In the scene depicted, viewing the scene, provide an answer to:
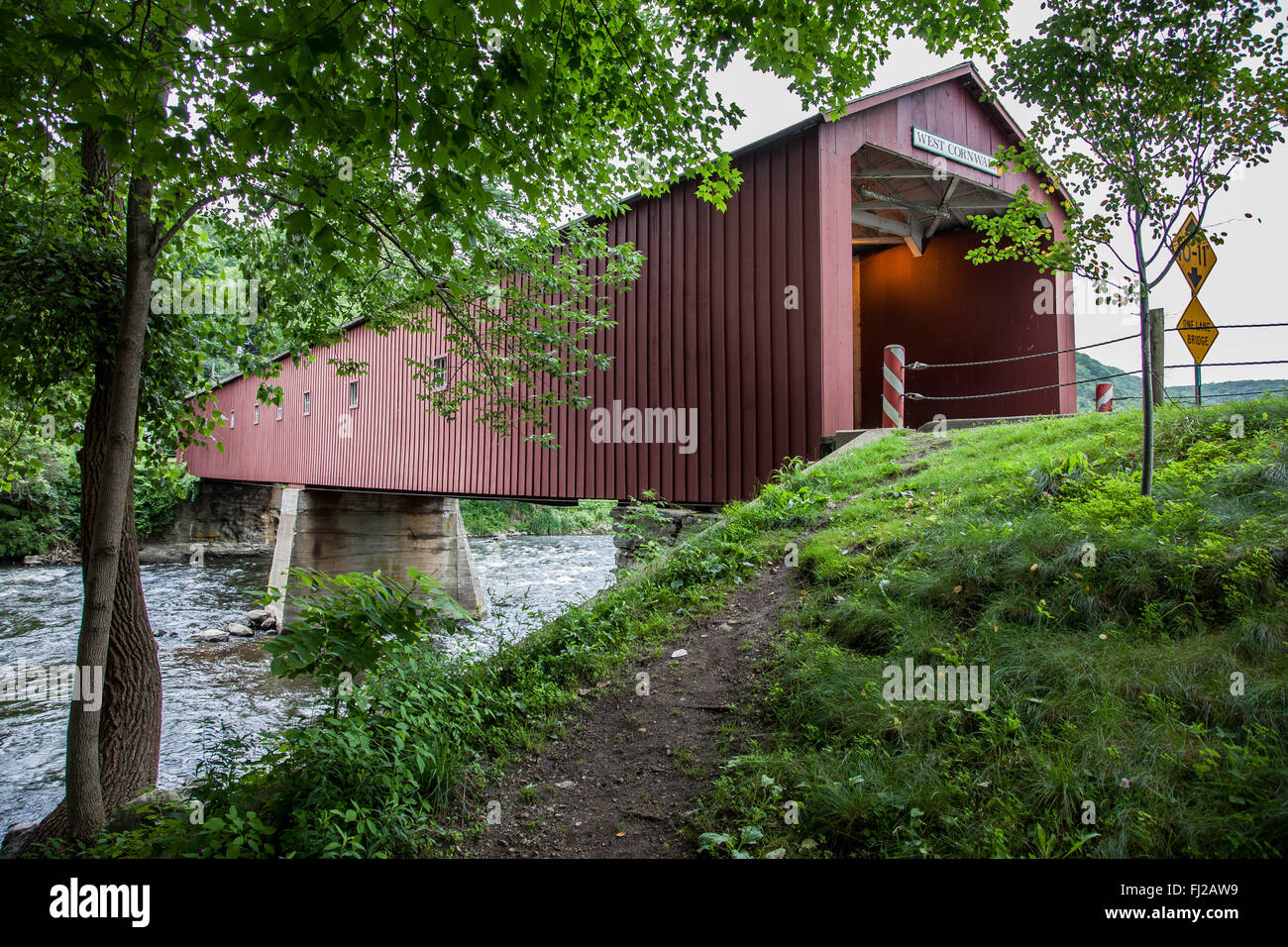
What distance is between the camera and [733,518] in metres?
5.42

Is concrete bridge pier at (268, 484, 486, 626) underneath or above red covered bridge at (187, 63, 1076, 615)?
underneath

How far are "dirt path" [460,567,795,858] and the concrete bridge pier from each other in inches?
470

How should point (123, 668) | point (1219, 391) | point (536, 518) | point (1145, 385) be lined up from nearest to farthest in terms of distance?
point (1145, 385) → point (123, 668) → point (1219, 391) → point (536, 518)

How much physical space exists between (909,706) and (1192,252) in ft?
9.43

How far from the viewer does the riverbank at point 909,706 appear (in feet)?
6.43

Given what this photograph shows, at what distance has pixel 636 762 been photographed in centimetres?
284

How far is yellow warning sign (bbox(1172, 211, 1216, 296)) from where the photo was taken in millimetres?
3303

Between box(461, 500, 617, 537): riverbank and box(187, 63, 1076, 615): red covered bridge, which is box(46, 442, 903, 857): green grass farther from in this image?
box(461, 500, 617, 537): riverbank

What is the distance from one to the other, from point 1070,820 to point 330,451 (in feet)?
54.8

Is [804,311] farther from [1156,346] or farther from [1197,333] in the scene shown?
[1197,333]

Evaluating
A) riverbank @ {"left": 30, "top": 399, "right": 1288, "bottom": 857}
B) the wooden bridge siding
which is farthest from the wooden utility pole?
the wooden bridge siding

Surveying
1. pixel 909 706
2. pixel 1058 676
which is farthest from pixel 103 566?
pixel 1058 676

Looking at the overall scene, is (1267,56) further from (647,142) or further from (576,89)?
(576,89)

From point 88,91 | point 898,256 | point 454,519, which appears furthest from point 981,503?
point 454,519
